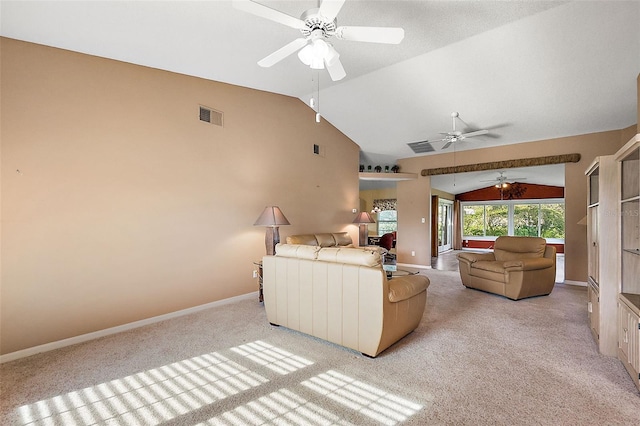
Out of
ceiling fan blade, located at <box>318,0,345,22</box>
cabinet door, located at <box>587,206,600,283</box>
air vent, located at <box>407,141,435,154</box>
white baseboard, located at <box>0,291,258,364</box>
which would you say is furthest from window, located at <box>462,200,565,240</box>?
ceiling fan blade, located at <box>318,0,345,22</box>

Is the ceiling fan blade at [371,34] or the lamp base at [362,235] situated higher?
the ceiling fan blade at [371,34]

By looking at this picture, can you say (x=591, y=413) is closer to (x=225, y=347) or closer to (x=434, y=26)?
(x=225, y=347)

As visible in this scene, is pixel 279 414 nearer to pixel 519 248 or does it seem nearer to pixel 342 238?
pixel 342 238

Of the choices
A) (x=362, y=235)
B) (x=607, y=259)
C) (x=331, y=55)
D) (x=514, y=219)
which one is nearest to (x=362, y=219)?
(x=362, y=235)

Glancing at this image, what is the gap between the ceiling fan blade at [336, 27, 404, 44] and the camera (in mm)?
2186

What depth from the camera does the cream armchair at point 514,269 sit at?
4230mm

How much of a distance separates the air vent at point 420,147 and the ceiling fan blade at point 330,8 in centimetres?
463

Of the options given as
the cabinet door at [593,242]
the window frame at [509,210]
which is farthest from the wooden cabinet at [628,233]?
the window frame at [509,210]

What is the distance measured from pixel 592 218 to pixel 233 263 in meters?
4.63

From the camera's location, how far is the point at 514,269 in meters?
4.21

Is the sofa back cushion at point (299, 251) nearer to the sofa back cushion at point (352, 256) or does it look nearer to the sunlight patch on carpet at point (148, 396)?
the sofa back cushion at point (352, 256)

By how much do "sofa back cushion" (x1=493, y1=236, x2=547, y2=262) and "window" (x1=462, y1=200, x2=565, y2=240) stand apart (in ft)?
24.1

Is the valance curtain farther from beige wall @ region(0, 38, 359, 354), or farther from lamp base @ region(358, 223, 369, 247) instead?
beige wall @ region(0, 38, 359, 354)

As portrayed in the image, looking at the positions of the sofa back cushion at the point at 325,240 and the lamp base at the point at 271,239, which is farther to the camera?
the sofa back cushion at the point at 325,240
